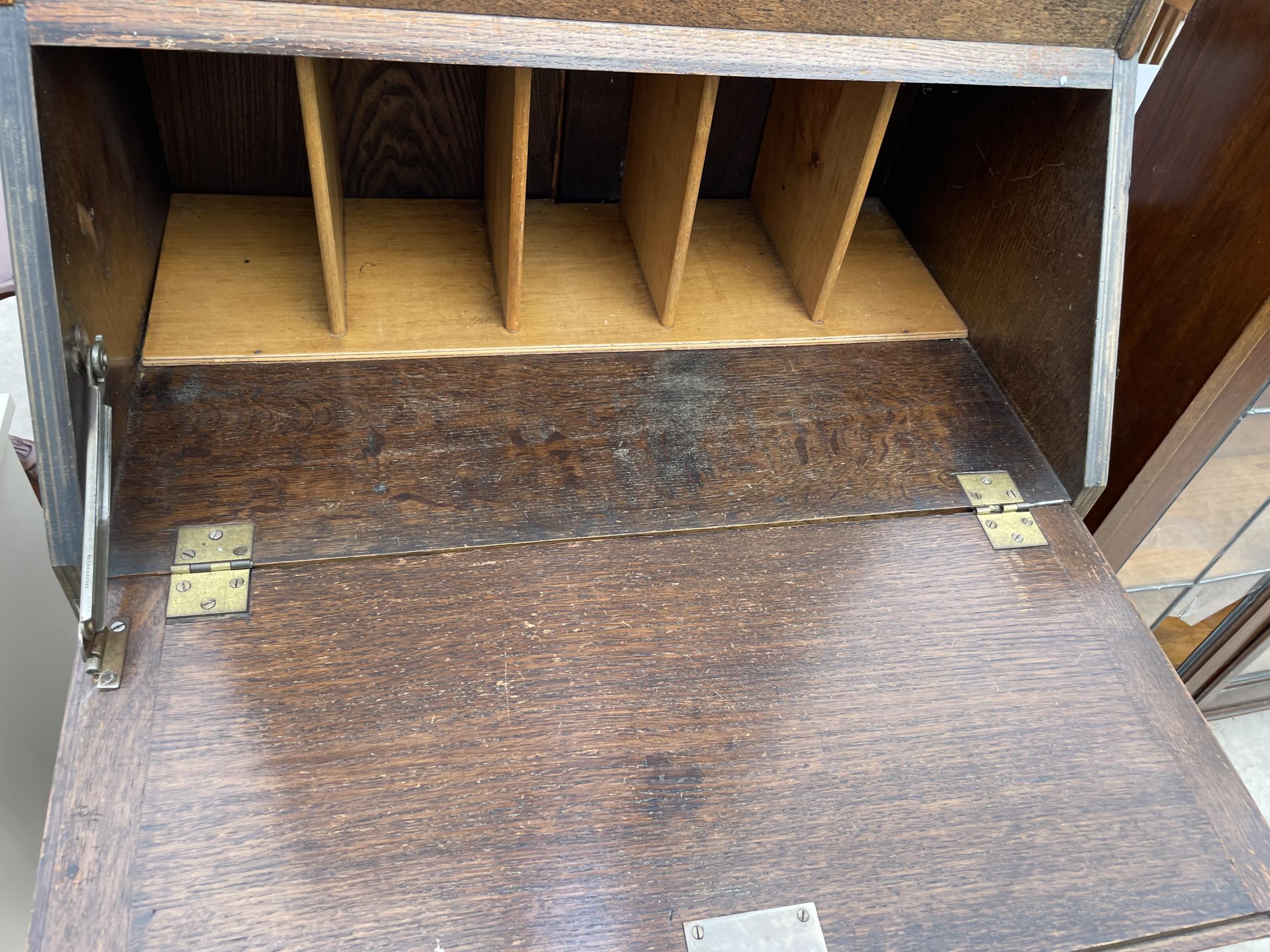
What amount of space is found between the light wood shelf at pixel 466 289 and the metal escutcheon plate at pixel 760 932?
2.09ft

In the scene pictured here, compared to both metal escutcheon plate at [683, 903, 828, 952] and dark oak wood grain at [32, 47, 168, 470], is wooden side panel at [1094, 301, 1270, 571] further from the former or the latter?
dark oak wood grain at [32, 47, 168, 470]

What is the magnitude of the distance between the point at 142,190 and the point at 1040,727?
111 centimetres

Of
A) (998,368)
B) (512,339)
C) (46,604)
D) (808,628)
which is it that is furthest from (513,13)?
(46,604)

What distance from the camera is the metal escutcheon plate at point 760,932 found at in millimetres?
706

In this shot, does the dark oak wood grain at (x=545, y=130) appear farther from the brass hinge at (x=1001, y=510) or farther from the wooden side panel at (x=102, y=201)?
the brass hinge at (x=1001, y=510)

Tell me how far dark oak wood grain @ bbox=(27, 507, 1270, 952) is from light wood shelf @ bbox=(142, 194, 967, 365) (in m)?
0.30

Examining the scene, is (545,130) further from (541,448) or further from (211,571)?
(211,571)

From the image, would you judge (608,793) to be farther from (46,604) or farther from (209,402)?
(46,604)

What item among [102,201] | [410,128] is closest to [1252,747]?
[410,128]

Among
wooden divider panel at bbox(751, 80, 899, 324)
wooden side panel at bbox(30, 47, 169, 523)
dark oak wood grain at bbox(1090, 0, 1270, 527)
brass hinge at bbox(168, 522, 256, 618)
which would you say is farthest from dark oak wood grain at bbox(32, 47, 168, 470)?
dark oak wood grain at bbox(1090, 0, 1270, 527)

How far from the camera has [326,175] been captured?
90 centimetres

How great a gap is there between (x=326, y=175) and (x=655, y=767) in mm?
635

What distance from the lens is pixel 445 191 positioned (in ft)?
4.19

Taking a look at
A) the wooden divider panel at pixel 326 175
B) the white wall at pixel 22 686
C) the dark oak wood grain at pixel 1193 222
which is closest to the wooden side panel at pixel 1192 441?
the dark oak wood grain at pixel 1193 222
